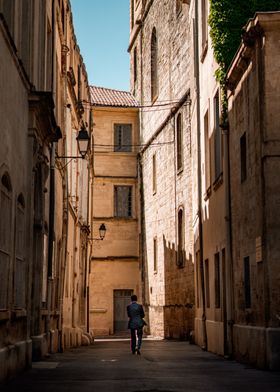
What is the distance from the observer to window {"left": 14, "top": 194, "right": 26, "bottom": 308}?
12.6 metres

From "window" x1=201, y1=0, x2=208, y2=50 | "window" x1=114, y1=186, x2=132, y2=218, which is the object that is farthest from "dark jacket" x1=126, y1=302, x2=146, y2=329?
"window" x1=114, y1=186, x2=132, y2=218

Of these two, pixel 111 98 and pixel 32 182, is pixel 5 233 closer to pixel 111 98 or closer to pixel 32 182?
pixel 32 182

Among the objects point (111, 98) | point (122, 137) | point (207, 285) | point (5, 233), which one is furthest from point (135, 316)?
point (111, 98)

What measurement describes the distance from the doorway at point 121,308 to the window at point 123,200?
13.8 ft

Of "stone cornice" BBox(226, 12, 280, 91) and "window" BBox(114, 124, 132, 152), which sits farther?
"window" BBox(114, 124, 132, 152)

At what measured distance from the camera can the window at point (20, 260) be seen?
497 inches

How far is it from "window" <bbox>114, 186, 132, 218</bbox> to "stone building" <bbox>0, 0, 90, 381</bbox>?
16.0 m

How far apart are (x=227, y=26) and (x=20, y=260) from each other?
833 cm

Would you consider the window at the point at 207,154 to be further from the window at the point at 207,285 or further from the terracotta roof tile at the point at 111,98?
the terracotta roof tile at the point at 111,98

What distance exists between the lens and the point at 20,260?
512 inches

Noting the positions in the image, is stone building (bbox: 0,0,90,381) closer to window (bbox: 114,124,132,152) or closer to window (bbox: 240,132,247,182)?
window (bbox: 240,132,247,182)

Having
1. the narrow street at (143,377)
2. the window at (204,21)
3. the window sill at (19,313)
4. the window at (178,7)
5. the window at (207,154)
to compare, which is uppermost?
the window at (178,7)

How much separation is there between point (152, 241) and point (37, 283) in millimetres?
21500

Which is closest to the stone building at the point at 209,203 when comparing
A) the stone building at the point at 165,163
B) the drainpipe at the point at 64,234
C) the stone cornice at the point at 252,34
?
the stone cornice at the point at 252,34
